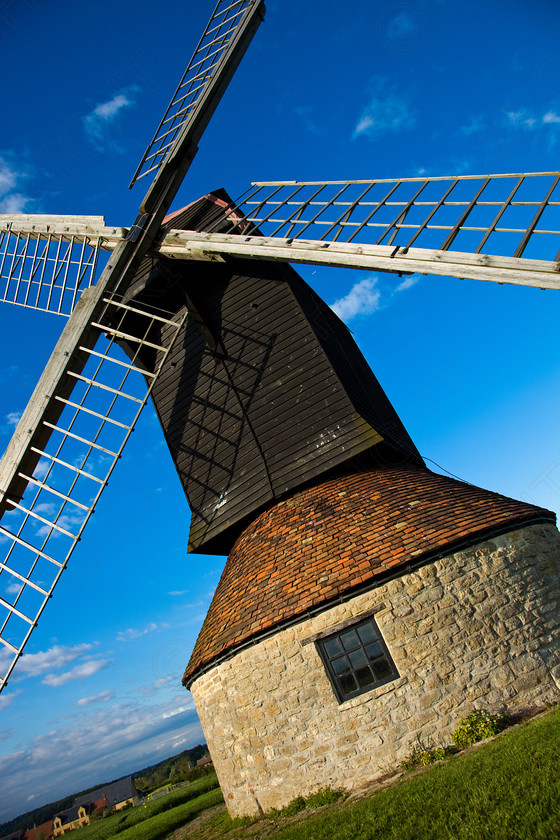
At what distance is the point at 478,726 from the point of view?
5.63 meters

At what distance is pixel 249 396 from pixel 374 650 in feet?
17.0

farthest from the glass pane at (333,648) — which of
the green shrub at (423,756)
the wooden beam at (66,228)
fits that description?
the wooden beam at (66,228)

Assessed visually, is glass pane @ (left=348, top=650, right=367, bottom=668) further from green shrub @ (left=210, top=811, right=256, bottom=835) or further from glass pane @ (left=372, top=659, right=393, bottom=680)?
green shrub @ (left=210, top=811, right=256, bottom=835)

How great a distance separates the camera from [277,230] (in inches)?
330

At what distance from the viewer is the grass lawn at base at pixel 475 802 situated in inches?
137

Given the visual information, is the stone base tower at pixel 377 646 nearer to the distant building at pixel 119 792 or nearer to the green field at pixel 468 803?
the green field at pixel 468 803

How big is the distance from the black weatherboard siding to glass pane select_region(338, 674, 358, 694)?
3.31 meters

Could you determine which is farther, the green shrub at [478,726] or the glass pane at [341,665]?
the glass pane at [341,665]

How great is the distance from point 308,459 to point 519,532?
3.60 m

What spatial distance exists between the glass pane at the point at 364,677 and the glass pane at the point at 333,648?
1.14 ft

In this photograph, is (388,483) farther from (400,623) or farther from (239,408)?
(239,408)

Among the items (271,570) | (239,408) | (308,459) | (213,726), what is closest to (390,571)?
(271,570)

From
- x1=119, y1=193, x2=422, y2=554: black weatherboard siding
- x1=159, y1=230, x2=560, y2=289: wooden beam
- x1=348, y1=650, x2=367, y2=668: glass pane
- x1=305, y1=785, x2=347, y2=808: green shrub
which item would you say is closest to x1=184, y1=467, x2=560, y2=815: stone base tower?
x1=348, y1=650, x2=367, y2=668: glass pane


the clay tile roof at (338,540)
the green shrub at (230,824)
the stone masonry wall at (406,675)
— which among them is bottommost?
the green shrub at (230,824)
